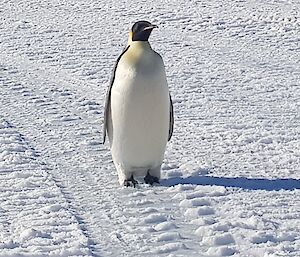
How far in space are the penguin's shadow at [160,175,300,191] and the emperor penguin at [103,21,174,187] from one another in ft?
0.45

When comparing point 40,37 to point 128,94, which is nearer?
point 128,94

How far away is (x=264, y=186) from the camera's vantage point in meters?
5.10

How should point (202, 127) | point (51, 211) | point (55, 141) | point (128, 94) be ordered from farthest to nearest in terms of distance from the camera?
1. point (202, 127)
2. point (55, 141)
3. point (128, 94)
4. point (51, 211)

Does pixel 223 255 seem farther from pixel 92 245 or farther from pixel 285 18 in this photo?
pixel 285 18

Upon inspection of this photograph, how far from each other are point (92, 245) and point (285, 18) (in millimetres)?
7729

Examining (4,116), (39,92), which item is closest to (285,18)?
(39,92)

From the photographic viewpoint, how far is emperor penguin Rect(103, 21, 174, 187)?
16.1 ft

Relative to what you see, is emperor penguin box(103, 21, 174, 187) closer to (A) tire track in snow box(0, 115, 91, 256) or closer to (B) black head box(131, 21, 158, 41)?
(B) black head box(131, 21, 158, 41)

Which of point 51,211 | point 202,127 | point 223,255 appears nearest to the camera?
point 223,255

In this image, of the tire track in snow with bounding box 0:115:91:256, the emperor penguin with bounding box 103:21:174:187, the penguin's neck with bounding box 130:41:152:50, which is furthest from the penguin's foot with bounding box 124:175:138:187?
the penguin's neck with bounding box 130:41:152:50

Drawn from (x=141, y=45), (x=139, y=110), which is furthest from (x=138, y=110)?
(x=141, y=45)

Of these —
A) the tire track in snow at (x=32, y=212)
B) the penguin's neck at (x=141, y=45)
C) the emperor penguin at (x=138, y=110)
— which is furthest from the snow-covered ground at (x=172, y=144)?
the penguin's neck at (x=141, y=45)

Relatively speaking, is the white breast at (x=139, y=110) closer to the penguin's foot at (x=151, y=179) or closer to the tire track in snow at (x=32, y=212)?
the penguin's foot at (x=151, y=179)

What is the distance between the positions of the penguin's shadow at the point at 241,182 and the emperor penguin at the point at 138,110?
0.45ft
